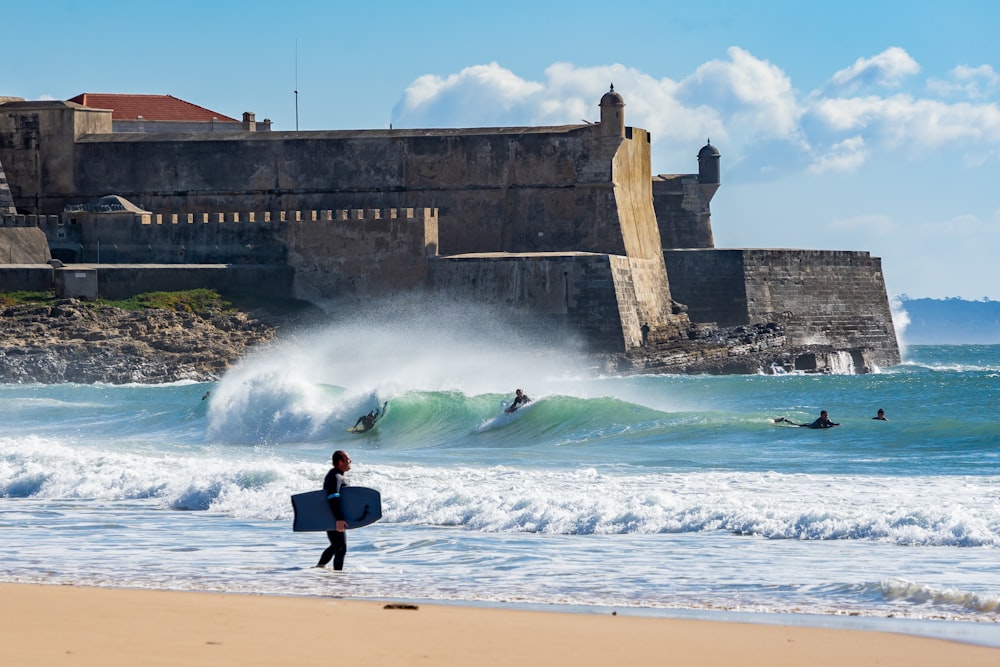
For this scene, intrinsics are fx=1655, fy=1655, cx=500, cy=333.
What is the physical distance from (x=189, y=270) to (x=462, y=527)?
857 inches

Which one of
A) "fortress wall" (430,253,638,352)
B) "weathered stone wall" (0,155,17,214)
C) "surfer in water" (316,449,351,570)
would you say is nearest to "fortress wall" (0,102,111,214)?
"weathered stone wall" (0,155,17,214)

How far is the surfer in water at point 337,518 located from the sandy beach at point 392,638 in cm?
101

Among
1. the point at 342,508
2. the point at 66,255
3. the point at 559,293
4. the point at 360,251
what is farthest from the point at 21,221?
the point at 342,508

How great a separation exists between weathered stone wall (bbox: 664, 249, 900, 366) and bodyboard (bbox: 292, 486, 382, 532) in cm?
2884

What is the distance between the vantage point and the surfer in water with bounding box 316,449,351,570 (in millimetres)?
9250

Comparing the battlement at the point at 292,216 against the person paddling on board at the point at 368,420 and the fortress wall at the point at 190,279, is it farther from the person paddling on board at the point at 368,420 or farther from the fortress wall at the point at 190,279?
the person paddling on board at the point at 368,420

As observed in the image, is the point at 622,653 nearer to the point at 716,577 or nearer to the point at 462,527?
the point at 716,577

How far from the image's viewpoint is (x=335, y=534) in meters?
9.28

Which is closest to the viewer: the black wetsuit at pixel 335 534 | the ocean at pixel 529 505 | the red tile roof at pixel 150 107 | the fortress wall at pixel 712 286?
the ocean at pixel 529 505

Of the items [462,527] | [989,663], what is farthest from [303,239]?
[989,663]

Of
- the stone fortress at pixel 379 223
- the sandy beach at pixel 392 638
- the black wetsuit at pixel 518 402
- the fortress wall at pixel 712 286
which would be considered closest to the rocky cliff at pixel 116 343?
the stone fortress at pixel 379 223

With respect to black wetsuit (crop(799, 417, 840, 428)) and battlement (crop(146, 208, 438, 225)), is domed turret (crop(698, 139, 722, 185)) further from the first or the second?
black wetsuit (crop(799, 417, 840, 428))

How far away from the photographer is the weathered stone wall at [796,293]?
3797 centimetres

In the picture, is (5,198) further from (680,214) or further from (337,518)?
(337,518)
